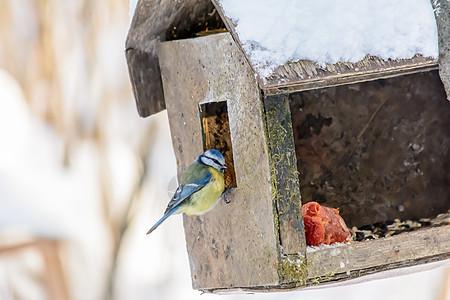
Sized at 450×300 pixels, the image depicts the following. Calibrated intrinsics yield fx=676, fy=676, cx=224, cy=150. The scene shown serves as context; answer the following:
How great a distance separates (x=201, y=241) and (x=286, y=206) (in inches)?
22.1

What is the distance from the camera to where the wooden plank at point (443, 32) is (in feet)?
7.17

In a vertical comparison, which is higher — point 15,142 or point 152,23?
point 152,23

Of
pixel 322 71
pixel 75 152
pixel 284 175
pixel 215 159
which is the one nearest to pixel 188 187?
pixel 215 159

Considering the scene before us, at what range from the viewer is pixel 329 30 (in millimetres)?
2037

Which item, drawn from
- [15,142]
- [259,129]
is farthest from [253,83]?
[15,142]

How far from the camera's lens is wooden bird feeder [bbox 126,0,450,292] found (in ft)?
7.18

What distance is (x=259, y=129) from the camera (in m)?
2.19

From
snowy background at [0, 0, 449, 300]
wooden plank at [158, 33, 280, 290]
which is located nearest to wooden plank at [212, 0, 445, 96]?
wooden plank at [158, 33, 280, 290]

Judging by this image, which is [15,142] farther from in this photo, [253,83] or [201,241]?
[253,83]

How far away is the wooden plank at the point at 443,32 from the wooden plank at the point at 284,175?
1.74 ft

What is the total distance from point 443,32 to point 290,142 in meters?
0.61

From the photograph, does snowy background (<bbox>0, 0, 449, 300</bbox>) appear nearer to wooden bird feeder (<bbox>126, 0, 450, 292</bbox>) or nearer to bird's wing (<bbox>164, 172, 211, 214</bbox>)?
wooden bird feeder (<bbox>126, 0, 450, 292</bbox>)

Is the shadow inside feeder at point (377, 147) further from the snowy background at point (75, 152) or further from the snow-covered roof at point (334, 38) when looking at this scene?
the snowy background at point (75, 152)

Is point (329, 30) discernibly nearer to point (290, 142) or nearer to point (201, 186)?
point (290, 142)
